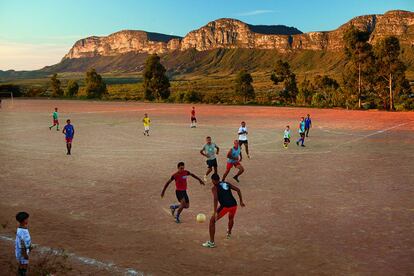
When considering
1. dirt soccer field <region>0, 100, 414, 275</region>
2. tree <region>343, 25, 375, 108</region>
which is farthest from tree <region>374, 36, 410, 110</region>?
dirt soccer field <region>0, 100, 414, 275</region>

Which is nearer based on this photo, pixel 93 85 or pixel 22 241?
pixel 22 241

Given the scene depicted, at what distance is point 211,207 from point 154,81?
72.7 meters

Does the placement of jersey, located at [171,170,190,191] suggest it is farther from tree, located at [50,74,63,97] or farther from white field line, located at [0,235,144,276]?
tree, located at [50,74,63,97]

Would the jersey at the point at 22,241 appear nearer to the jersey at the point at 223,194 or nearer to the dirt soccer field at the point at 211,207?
the dirt soccer field at the point at 211,207

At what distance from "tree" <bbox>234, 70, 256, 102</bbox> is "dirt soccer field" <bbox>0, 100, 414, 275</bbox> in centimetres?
5968

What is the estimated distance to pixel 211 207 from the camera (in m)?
13.0

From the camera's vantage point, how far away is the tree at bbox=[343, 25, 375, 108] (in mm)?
58938

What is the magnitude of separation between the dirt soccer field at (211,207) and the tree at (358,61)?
36.3 meters

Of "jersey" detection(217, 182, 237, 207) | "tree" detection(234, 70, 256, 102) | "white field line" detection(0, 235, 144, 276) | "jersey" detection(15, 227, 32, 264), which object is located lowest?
"white field line" detection(0, 235, 144, 276)

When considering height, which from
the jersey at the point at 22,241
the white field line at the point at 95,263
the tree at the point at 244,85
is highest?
the tree at the point at 244,85

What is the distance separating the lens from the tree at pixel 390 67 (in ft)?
185

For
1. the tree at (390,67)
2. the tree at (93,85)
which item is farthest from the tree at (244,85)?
the tree at (93,85)

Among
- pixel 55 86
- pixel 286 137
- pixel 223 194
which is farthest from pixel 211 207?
pixel 55 86

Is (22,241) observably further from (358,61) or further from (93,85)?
(93,85)
